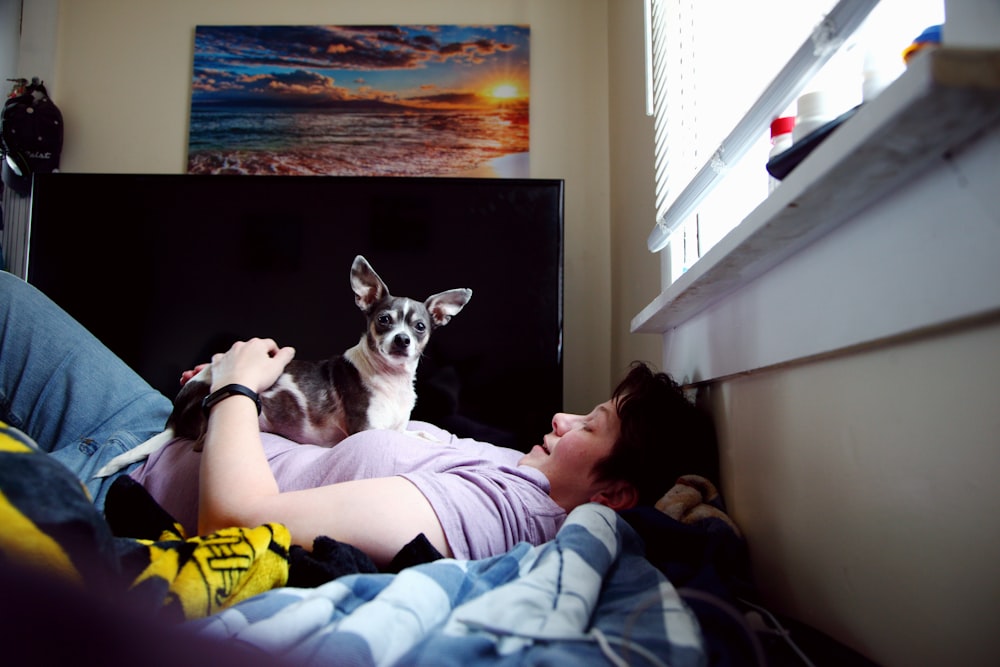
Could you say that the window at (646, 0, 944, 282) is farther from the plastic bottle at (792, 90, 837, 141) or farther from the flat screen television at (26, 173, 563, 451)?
the flat screen television at (26, 173, 563, 451)

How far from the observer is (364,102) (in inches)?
88.0

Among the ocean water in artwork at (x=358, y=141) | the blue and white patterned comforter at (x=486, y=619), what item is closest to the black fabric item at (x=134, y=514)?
the blue and white patterned comforter at (x=486, y=619)

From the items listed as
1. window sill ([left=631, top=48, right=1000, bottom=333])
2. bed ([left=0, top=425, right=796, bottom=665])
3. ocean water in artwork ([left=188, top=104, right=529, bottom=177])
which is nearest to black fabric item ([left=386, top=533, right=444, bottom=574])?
bed ([left=0, top=425, right=796, bottom=665])

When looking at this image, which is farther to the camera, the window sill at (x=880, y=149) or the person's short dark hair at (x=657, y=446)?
the person's short dark hair at (x=657, y=446)

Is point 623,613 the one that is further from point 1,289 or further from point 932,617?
point 1,289

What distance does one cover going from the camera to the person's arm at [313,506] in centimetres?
74

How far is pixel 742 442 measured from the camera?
34.8 inches

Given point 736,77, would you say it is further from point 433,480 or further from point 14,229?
point 14,229

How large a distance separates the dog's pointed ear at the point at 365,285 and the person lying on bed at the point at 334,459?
22 cm

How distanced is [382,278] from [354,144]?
810 mm

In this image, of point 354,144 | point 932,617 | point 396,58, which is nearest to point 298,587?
A: point 932,617

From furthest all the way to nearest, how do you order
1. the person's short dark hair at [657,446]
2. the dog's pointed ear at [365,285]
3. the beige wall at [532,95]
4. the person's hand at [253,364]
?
the beige wall at [532,95] < the dog's pointed ear at [365,285] < the person's hand at [253,364] < the person's short dark hair at [657,446]

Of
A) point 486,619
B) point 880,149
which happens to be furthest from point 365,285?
point 880,149

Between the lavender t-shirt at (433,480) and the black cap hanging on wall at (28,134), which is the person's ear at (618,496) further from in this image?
the black cap hanging on wall at (28,134)
